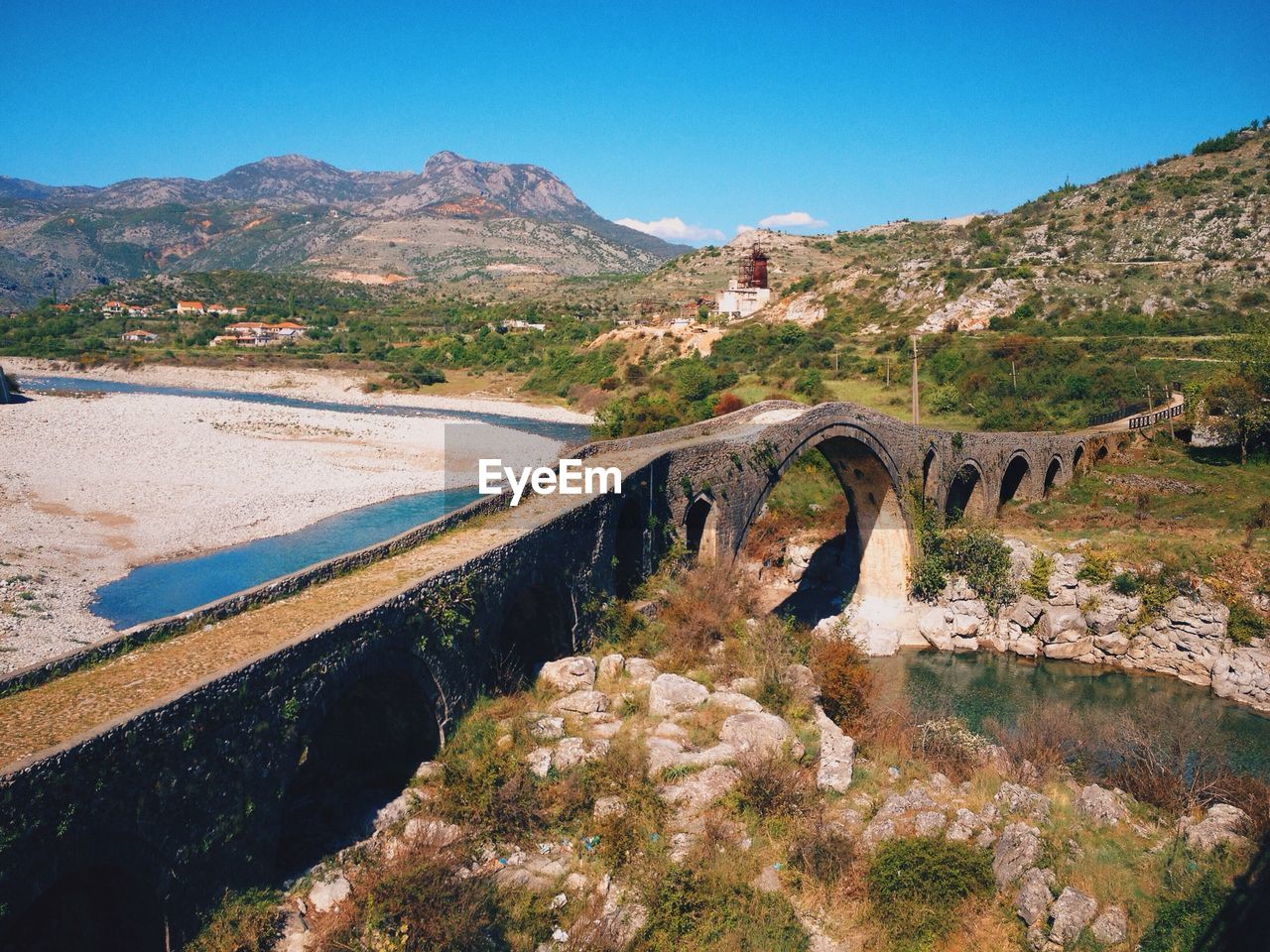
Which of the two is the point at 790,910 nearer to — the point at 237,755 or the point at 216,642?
the point at 237,755

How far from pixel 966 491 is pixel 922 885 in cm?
2070

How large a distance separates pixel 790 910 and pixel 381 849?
4.06 m

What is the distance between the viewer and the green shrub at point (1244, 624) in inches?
734

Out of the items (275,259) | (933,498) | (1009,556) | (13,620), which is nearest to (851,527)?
(933,498)

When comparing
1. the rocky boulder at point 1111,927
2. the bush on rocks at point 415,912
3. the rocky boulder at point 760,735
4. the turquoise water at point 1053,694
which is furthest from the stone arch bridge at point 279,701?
the rocky boulder at point 1111,927

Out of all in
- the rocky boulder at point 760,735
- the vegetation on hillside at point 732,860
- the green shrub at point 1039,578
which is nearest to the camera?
the vegetation on hillside at point 732,860

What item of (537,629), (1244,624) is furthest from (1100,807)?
(1244,624)

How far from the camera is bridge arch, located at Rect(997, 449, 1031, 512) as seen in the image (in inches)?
1075

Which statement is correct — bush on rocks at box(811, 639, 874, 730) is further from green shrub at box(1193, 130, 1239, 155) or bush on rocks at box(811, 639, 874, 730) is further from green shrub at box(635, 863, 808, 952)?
green shrub at box(1193, 130, 1239, 155)

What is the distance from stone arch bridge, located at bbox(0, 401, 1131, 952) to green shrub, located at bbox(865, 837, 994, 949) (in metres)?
5.12

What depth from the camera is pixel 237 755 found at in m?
6.60

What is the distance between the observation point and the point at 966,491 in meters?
26.9

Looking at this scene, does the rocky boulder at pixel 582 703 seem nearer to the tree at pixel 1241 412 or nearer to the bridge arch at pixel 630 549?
the bridge arch at pixel 630 549

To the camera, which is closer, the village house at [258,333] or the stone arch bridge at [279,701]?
the stone arch bridge at [279,701]
